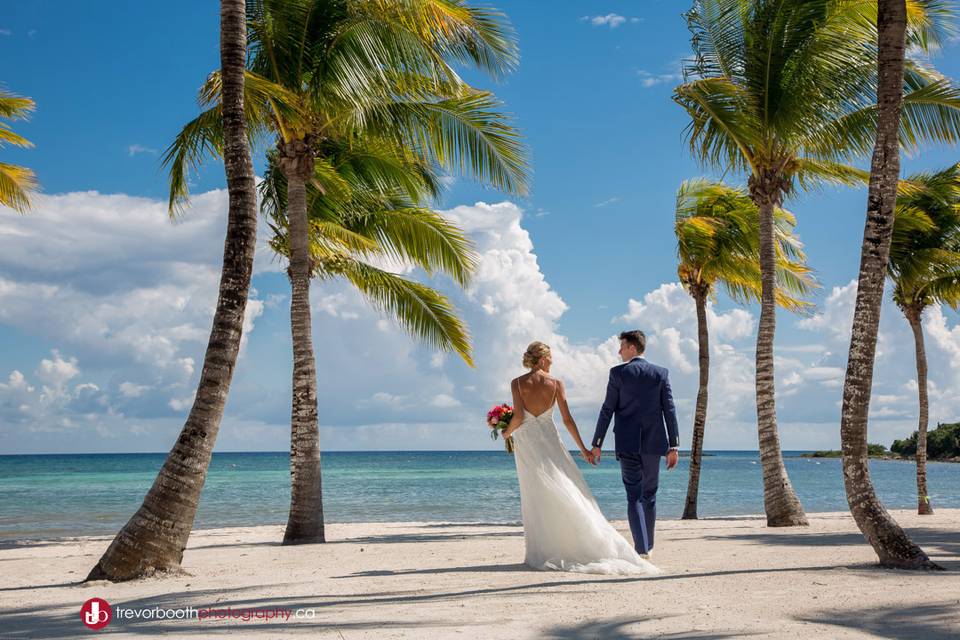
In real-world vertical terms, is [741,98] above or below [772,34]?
below

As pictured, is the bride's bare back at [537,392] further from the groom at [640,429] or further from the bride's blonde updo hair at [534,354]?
the groom at [640,429]

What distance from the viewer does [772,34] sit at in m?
12.0

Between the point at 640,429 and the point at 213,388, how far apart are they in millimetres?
4005

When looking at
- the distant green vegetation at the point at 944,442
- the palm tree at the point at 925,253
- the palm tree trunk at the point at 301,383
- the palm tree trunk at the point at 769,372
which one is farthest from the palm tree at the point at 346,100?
the distant green vegetation at the point at 944,442

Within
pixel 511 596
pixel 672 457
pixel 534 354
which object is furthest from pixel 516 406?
pixel 511 596

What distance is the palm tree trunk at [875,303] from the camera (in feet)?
23.6

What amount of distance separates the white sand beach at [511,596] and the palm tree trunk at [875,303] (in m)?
0.45

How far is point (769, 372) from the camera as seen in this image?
13250mm

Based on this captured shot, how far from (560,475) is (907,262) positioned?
48.0 feet

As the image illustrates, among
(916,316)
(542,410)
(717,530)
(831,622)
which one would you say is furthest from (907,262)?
(831,622)

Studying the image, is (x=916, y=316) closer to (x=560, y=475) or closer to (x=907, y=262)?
(x=907, y=262)

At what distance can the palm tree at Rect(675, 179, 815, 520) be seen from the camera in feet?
55.8

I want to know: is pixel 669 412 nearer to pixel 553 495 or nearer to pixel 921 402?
pixel 553 495

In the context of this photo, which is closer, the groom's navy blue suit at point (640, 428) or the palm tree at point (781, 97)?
the groom's navy blue suit at point (640, 428)
